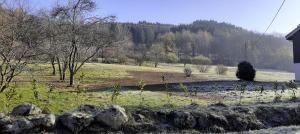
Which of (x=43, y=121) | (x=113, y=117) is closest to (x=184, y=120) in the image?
(x=113, y=117)

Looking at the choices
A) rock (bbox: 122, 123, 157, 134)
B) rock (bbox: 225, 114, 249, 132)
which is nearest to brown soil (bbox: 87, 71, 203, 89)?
rock (bbox: 225, 114, 249, 132)

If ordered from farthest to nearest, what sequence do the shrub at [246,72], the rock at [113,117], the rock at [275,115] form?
the shrub at [246,72], the rock at [275,115], the rock at [113,117]

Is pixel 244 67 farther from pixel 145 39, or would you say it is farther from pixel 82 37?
pixel 145 39

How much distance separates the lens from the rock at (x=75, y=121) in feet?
32.1

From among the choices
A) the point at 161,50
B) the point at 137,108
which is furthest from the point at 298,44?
the point at 161,50

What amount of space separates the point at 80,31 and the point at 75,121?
20912 millimetres

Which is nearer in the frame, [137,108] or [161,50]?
[137,108]

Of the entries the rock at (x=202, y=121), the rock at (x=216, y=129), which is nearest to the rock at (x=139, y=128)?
the rock at (x=202, y=121)

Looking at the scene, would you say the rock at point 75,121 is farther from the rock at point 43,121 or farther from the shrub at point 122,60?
the shrub at point 122,60

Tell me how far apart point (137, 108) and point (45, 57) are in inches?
732

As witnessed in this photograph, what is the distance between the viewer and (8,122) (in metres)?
9.54

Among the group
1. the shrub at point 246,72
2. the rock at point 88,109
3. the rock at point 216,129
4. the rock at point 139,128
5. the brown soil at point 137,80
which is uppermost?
the shrub at point 246,72

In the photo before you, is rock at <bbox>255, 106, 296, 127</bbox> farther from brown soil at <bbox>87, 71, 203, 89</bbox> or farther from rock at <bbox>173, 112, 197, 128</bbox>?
brown soil at <bbox>87, 71, 203, 89</bbox>

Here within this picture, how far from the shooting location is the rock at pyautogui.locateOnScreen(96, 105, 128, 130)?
10.0 m
